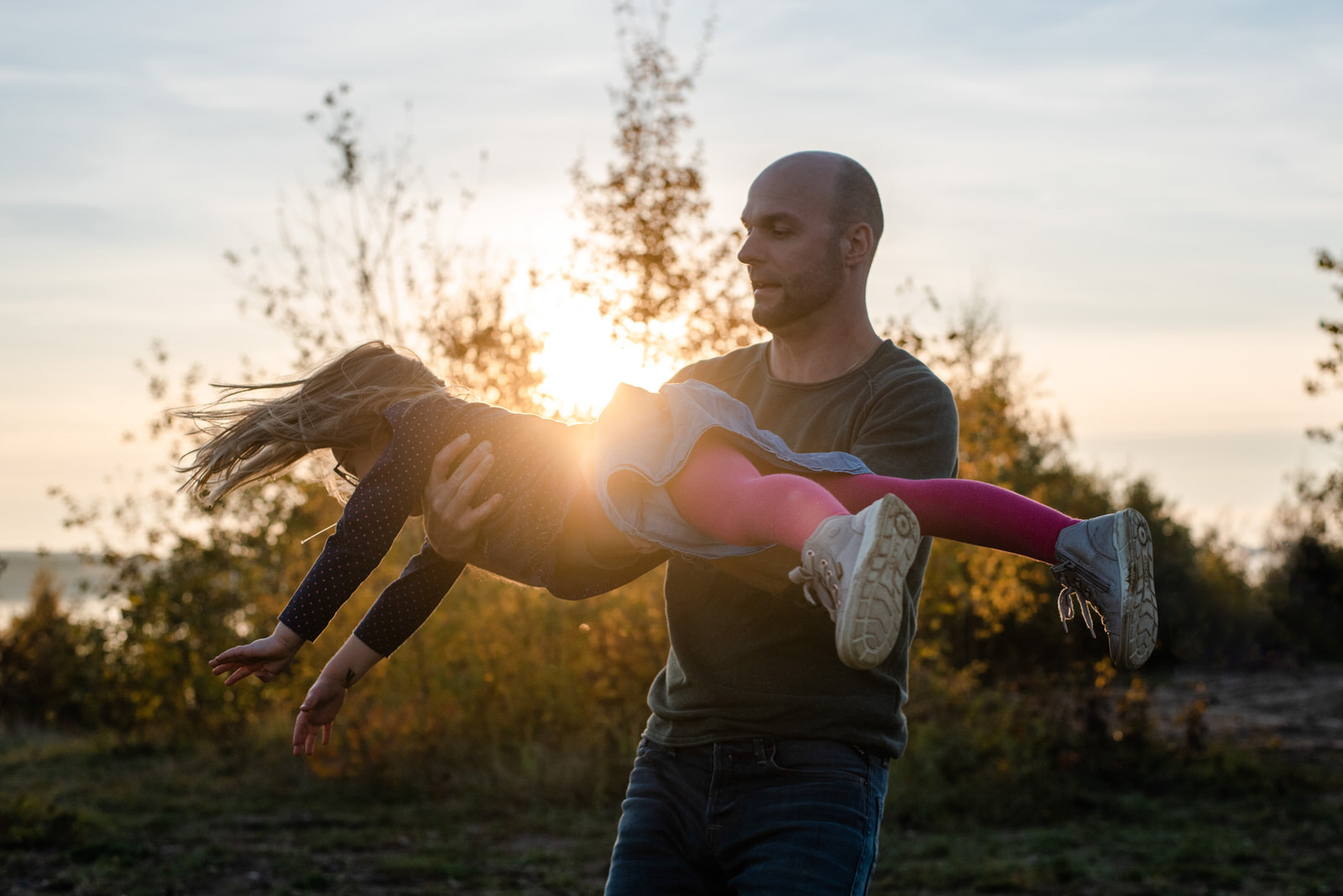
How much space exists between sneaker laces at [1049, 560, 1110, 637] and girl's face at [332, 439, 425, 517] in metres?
1.62

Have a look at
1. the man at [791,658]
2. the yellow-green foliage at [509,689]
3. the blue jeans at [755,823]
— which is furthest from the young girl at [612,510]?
the yellow-green foliage at [509,689]

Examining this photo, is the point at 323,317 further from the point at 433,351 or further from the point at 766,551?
the point at 766,551

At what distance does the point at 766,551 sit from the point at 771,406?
532 mm

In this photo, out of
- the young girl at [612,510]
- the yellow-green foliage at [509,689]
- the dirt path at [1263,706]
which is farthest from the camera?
the dirt path at [1263,706]

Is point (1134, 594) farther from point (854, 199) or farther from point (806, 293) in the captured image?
point (854, 199)

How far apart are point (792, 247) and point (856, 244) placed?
18cm

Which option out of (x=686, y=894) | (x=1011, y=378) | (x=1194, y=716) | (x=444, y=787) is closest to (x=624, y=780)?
(x=444, y=787)

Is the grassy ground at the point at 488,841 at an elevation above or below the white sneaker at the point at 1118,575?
below

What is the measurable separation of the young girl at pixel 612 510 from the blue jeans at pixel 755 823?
388mm

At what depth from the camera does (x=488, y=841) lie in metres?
7.11

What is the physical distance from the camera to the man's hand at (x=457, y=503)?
279 centimetres

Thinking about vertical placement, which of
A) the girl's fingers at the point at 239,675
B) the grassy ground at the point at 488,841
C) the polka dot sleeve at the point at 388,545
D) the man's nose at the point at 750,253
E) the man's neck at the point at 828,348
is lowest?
the grassy ground at the point at 488,841

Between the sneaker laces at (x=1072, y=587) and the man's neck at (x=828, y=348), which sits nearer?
the sneaker laces at (x=1072, y=587)

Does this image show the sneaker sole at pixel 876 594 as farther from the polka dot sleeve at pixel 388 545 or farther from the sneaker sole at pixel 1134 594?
the polka dot sleeve at pixel 388 545
